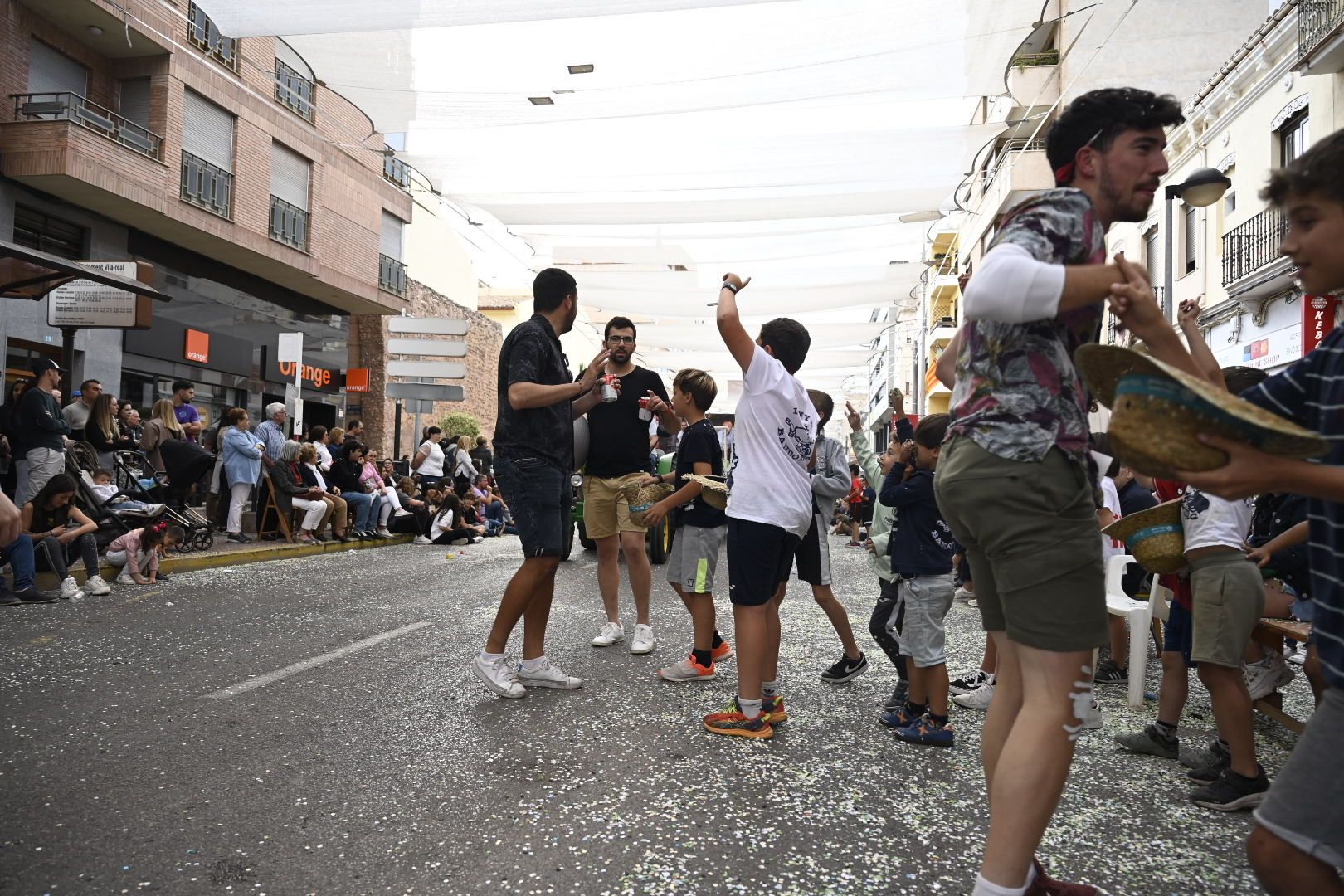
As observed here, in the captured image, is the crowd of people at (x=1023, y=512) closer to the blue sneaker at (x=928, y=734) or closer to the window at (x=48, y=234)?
the blue sneaker at (x=928, y=734)

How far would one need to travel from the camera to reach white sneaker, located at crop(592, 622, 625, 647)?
5.38 meters

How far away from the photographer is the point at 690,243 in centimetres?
1425

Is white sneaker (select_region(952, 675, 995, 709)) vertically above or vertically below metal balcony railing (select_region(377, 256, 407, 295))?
below

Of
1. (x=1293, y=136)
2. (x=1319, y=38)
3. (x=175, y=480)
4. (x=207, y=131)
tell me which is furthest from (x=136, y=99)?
(x=1293, y=136)

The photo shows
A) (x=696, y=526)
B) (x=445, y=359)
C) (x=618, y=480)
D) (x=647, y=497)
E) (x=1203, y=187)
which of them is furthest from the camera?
(x=445, y=359)

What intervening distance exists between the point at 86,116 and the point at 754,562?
16.0 metres

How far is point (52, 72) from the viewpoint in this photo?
15039mm

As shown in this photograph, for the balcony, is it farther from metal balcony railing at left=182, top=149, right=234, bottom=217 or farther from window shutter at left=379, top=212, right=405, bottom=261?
window shutter at left=379, top=212, right=405, bottom=261

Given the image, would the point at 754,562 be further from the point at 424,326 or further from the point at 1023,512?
the point at 424,326

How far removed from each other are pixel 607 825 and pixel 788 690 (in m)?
2.00

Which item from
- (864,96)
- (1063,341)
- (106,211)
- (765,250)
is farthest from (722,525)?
(106,211)

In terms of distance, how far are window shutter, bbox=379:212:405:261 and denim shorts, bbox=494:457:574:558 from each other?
2244 cm

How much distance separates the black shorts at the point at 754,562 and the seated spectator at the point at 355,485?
10018mm

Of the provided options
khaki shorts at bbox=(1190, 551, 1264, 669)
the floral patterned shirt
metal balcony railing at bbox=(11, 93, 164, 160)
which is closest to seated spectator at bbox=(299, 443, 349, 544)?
metal balcony railing at bbox=(11, 93, 164, 160)
